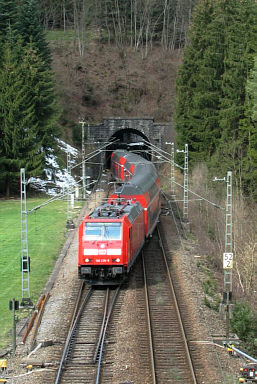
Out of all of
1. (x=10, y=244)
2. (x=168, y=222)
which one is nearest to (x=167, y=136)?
(x=168, y=222)

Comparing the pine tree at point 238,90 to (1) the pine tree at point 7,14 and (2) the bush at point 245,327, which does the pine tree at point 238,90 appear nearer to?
(2) the bush at point 245,327

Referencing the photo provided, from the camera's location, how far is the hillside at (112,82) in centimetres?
7506

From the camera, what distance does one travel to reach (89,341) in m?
18.0

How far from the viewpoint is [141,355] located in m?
16.9

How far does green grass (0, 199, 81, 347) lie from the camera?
77.2 feet

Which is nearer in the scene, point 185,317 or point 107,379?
point 107,379

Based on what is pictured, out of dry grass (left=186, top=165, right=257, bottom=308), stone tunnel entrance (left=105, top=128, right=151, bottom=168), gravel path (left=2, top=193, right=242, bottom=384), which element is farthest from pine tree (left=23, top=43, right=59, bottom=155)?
gravel path (left=2, top=193, right=242, bottom=384)

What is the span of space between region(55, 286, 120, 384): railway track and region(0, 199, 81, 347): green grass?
7.47 ft

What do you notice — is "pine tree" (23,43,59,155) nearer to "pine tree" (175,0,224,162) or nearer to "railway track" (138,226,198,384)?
"pine tree" (175,0,224,162)

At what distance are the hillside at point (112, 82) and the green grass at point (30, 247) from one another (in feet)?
93.0

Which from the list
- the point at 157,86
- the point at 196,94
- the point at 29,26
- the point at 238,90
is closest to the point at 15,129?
the point at 196,94

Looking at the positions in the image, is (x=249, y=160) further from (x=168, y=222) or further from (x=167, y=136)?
(x=167, y=136)

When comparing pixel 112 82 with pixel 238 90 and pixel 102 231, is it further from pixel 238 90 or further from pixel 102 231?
pixel 102 231

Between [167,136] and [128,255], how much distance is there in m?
43.9
